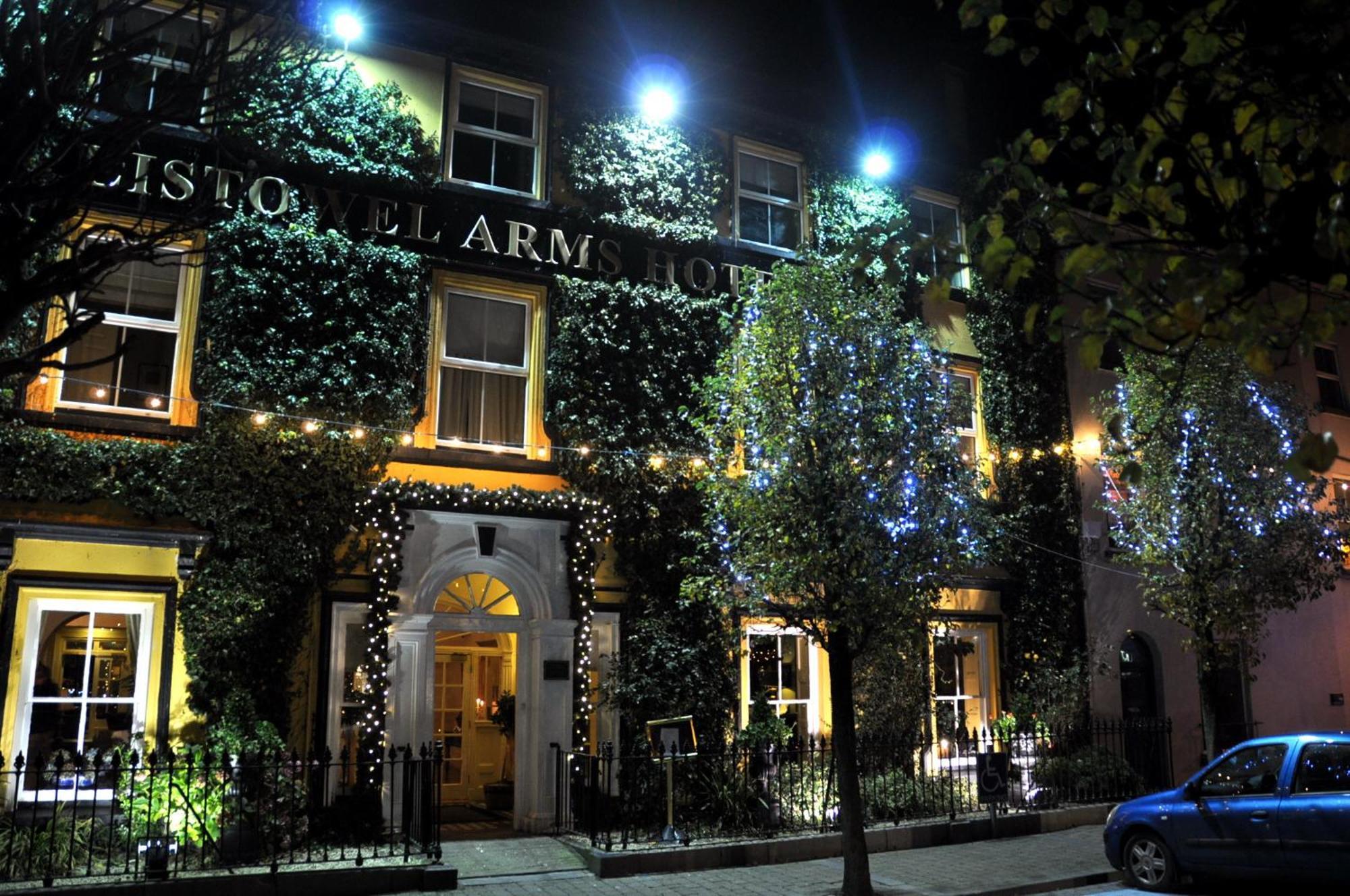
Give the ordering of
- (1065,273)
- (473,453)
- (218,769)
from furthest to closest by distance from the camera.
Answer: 1. (473,453)
2. (218,769)
3. (1065,273)

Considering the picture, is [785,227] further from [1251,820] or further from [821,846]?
[1251,820]

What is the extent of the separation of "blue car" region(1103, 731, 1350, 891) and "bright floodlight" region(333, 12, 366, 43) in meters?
12.7

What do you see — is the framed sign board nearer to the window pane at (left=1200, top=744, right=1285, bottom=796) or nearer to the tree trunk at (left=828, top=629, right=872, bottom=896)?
the tree trunk at (left=828, top=629, right=872, bottom=896)

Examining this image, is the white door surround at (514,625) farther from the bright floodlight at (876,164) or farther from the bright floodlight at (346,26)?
the bright floodlight at (876,164)

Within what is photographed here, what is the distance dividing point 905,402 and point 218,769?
24.4 feet

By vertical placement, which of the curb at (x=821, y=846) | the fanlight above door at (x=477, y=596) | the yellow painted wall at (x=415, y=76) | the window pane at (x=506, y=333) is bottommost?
the curb at (x=821, y=846)

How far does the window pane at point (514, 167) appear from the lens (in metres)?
14.9

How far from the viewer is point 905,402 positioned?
10859 mm

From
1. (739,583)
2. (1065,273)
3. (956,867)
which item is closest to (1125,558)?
(956,867)

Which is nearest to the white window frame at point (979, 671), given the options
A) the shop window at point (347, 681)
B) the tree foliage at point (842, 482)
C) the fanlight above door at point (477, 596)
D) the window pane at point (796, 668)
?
the window pane at point (796, 668)

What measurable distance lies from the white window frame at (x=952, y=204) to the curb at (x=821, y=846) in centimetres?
886

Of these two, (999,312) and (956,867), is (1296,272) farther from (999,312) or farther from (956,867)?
(999,312)

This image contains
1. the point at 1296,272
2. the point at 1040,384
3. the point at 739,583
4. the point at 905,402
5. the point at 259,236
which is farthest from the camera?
the point at 1040,384

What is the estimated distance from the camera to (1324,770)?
9.55m
